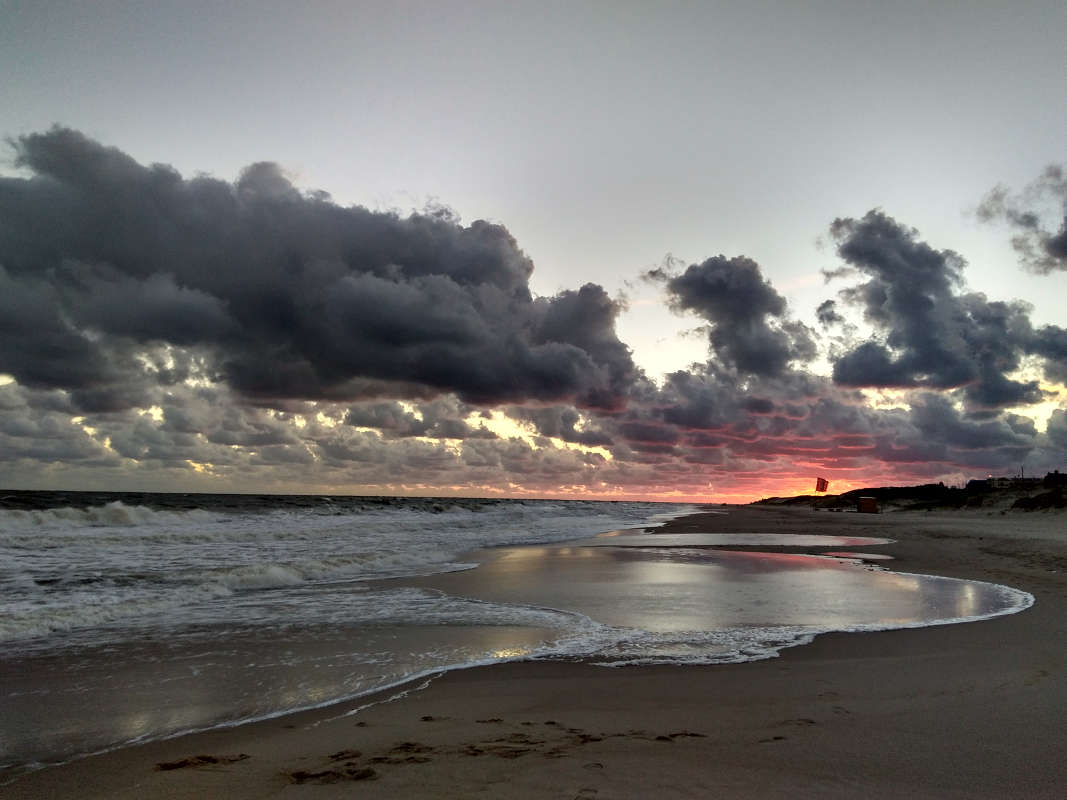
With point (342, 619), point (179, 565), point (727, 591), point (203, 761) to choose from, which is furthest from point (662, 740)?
point (179, 565)

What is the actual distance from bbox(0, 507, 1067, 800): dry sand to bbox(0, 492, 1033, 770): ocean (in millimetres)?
772

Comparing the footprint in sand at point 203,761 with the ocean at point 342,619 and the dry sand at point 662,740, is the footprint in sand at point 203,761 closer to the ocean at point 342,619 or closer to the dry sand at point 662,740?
the dry sand at point 662,740

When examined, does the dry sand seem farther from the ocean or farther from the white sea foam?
the white sea foam

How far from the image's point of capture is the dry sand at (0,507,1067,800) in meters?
4.31

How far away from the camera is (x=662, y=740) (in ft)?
16.8

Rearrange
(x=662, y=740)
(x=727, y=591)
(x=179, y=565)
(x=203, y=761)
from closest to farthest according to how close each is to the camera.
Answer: (x=203, y=761)
(x=662, y=740)
(x=727, y=591)
(x=179, y=565)

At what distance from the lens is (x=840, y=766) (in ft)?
14.8

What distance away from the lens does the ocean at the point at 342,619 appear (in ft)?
22.0

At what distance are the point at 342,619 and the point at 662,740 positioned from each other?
23.7 ft

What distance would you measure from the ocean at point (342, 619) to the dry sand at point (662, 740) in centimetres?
77

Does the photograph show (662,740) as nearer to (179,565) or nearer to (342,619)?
(342,619)

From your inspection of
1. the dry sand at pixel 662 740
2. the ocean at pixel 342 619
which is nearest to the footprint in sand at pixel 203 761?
the dry sand at pixel 662 740

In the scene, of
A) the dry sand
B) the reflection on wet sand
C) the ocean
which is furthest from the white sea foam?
the dry sand

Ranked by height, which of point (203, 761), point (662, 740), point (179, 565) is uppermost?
point (662, 740)
